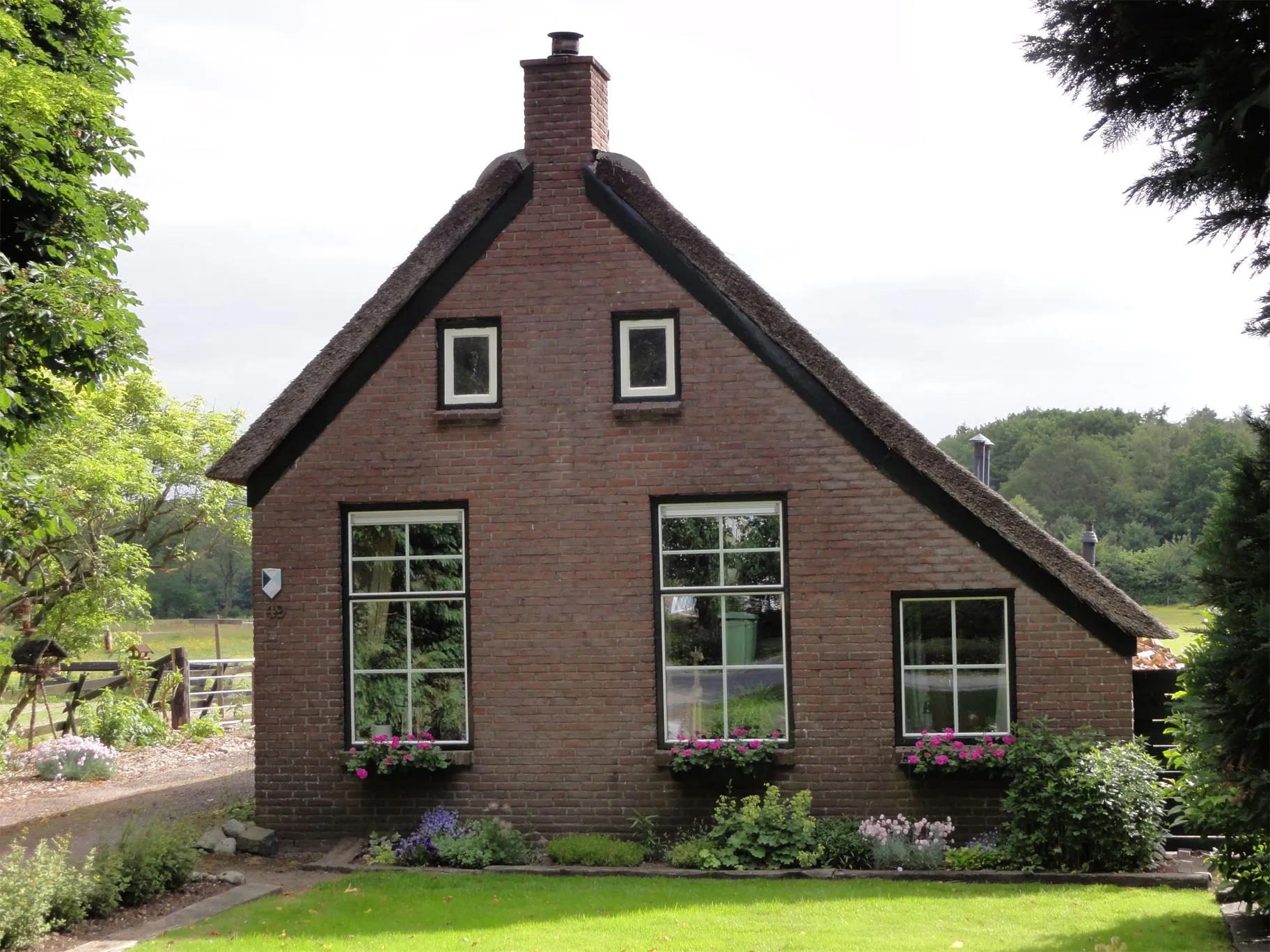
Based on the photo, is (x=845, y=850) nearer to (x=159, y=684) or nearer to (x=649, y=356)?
(x=649, y=356)

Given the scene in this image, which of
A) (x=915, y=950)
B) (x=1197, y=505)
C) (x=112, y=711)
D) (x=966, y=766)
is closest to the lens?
(x=915, y=950)

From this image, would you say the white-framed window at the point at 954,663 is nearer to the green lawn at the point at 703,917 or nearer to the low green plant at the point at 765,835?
the low green plant at the point at 765,835

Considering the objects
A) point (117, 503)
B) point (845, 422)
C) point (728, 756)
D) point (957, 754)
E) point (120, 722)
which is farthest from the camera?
point (117, 503)

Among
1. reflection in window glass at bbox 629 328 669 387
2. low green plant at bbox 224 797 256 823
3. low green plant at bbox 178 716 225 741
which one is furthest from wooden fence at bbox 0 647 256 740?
reflection in window glass at bbox 629 328 669 387

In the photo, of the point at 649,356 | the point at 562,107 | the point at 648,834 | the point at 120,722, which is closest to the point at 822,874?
the point at 648,834

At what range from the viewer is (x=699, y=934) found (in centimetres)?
838

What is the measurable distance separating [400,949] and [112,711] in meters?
12.5

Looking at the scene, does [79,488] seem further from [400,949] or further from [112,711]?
[400,949]

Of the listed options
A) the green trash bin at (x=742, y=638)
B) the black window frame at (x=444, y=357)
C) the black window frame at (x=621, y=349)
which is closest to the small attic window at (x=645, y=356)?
the black window frame at (x=621, y=349)

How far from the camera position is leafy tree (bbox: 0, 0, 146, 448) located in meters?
10.4

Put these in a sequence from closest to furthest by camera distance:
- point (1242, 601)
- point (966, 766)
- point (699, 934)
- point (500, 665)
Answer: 1. point (1242, 601)
2. point (699, 934)
3. point (966, 766)
4. point (500, 665)

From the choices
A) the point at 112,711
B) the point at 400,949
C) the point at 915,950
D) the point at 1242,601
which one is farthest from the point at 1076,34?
the point at 112,711

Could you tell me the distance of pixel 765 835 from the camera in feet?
35.6

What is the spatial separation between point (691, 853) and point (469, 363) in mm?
4925
